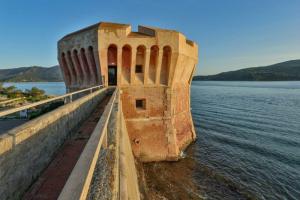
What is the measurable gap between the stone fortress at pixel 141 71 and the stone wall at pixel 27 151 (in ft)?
32.2

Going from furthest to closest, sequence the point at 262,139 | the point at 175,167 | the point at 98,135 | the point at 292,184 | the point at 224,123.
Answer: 1. the point at 224,123
2. the point at 262,139
3. the point at 175,167
4. the point at 292,184
5. the point at 98,135

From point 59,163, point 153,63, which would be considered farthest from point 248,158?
point 59,163

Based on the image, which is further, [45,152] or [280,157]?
[280,157]

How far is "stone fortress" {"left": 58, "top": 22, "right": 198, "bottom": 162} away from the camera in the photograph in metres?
14.3

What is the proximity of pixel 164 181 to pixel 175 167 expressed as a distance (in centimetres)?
229

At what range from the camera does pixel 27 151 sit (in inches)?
135

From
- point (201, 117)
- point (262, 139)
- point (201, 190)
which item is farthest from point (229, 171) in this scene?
point (201, 117)

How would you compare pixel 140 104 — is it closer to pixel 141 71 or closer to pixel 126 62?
pixel 141 71

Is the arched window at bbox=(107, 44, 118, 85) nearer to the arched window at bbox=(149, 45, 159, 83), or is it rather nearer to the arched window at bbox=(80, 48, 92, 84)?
the arched window at bbox=(80, 48, 92, 84)

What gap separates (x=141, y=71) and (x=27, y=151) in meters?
13.2

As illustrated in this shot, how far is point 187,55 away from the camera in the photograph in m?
16.9

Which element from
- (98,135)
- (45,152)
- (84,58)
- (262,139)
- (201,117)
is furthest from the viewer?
(201,117)

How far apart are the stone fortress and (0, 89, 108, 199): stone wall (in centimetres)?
980

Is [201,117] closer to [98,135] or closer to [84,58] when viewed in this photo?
[84,58]
